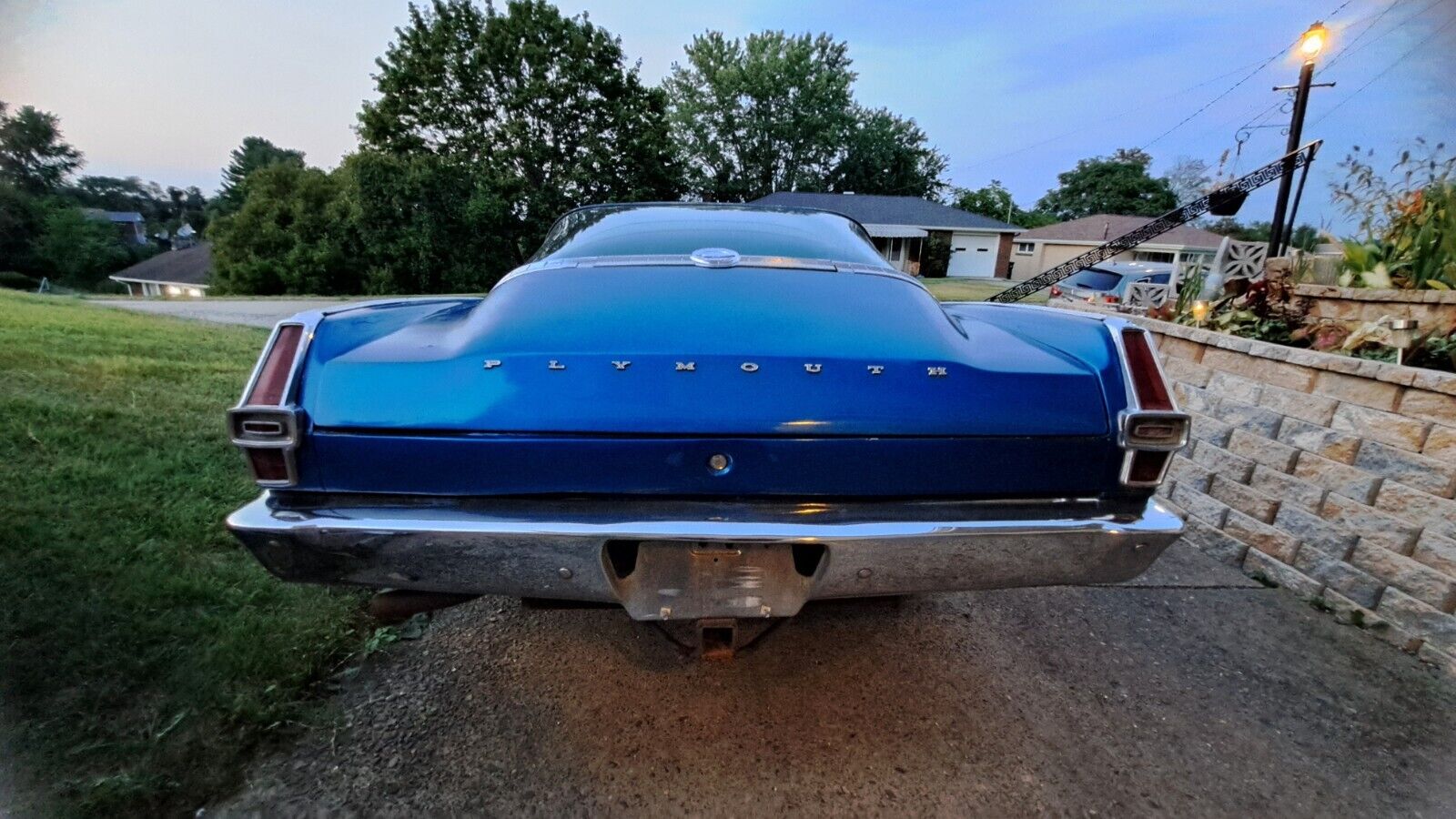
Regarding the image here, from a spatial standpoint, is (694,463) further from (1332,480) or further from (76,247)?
(76,247)

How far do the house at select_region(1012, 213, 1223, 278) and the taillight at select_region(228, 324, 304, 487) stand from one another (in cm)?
3192

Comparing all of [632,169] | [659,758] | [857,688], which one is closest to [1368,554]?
[857,688]

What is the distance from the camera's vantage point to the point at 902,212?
31.3m

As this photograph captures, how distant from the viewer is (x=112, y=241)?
1238 cm

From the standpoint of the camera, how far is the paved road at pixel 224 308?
32.8 ft

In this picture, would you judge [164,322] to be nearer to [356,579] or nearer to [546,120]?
[356,579]

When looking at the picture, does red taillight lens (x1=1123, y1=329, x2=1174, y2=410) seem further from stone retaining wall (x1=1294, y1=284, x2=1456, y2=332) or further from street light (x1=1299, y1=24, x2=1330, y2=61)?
street light (x1=1299, y1=24, x2=1330, y2=61)

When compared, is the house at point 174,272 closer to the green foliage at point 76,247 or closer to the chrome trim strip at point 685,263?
the green foliage at point 76,247

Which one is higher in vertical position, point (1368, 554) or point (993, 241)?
point (993, 241)

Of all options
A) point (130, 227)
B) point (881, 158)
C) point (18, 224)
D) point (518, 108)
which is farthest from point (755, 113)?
point (18, 224)

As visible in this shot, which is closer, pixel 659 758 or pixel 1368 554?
pixel 659 758

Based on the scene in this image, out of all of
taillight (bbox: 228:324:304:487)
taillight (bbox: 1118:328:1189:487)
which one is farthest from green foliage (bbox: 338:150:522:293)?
taillight (bbox: 1118:328:1189:487)

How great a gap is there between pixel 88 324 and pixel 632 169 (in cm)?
2073

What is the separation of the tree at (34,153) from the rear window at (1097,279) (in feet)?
41.4
